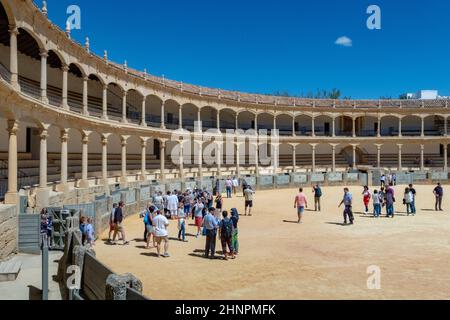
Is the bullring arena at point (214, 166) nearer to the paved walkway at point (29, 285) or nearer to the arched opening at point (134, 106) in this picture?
the arched opening at point (134, 106)

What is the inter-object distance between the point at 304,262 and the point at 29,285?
19.9ft

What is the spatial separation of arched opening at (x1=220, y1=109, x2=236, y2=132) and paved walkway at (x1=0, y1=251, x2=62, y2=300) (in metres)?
35.2

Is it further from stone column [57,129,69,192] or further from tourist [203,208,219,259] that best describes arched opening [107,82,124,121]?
tourist [203,208,219,259]

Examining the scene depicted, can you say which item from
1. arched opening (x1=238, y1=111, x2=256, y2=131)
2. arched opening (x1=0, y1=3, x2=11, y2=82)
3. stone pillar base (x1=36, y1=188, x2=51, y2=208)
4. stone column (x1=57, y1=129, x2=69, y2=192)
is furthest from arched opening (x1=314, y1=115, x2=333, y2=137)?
stone pillar base (x1=36, y1=188, x2=51, y2=208)

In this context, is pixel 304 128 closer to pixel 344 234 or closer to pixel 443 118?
pixel 443 118

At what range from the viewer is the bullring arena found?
28.1ft

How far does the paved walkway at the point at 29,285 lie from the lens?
7.14 meters

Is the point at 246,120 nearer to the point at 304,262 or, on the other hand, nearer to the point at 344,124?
the point at 344,124

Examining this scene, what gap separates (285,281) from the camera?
7.98 meters

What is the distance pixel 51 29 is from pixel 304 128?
35.1 m

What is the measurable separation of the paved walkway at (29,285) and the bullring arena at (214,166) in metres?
0.85

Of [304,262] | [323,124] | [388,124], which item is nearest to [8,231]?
[304,262]

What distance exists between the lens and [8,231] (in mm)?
10148
